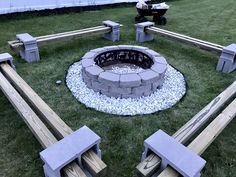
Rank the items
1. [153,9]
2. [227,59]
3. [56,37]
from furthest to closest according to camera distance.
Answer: [153,9]
[56,37]
[227,59]

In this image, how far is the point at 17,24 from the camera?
22.4ft

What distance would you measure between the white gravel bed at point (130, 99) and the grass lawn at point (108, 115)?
114 millimetres

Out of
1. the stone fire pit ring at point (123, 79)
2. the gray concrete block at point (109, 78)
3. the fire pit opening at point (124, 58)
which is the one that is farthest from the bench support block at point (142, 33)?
the gray concrete block at point (109, 78)

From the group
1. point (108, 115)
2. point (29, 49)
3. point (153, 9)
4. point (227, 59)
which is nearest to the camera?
point (108, 115)

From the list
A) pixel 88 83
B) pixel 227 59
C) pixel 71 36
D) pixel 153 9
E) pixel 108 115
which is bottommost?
pixel 108 115

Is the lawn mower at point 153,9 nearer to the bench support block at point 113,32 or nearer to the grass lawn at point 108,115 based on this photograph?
the grass lawn at point 108,115

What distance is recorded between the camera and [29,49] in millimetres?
4453

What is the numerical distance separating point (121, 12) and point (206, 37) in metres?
4.19

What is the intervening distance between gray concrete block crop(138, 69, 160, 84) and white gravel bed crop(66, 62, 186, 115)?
30 centimetres

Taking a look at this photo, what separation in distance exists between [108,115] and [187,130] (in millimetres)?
1278

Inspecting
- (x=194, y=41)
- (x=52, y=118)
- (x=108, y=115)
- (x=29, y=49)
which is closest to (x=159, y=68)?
(x=108, y=115)

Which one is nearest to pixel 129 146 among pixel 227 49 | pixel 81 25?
pixel 227 49

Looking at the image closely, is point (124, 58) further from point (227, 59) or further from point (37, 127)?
point (37, 127)

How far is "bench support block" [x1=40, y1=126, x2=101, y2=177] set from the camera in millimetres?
1751
